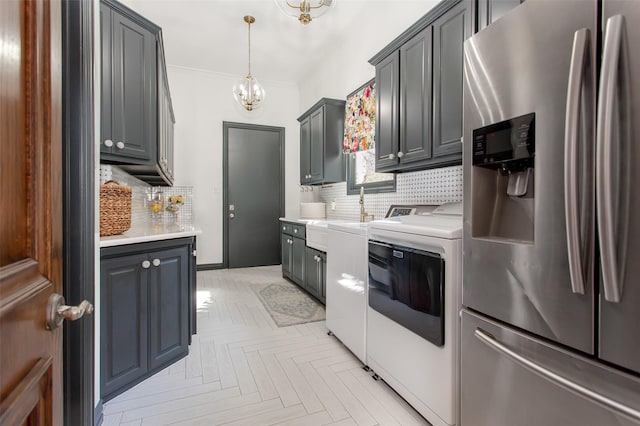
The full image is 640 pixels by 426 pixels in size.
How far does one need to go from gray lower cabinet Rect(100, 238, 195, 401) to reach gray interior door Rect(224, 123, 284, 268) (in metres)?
2.95

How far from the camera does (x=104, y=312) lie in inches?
64.7

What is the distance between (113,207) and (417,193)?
221cm

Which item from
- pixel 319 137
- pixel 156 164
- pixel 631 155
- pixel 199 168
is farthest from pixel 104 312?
pixel 199 168

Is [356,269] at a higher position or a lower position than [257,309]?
higher

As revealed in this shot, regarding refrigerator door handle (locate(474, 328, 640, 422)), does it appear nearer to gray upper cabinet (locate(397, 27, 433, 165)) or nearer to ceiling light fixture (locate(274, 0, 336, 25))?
gray upper cabinet (locate(397, 27, 433, 165))

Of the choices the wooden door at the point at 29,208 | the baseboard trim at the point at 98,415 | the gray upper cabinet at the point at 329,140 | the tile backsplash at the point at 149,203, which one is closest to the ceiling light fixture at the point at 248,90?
the gray upper cabinet at the point at 329,140

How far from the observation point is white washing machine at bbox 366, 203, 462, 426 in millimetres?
1394

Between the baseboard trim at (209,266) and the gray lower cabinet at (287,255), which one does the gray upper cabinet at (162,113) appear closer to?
the gray lower cabinet at (287,255)

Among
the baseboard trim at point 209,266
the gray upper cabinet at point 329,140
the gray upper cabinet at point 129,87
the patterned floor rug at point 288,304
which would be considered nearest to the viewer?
the gray upper cabinet at point 129,87

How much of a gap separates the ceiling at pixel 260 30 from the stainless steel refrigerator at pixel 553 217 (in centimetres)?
195

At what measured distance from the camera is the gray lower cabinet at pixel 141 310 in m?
1.67

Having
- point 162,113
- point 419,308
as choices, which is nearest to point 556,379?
point 419,308

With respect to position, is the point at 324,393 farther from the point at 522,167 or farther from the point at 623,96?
the point at 623,96

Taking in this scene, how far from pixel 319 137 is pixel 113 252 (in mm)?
2921
